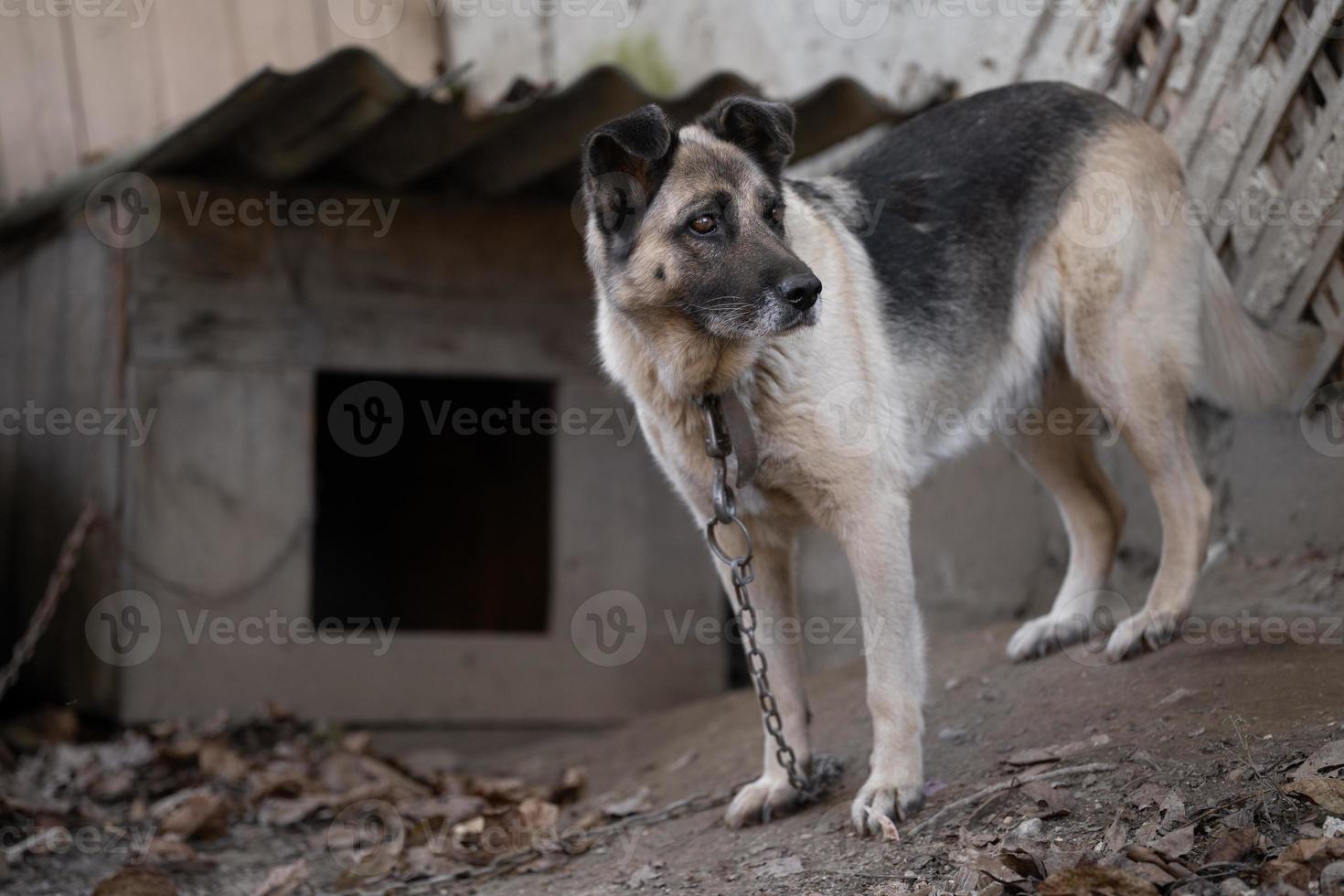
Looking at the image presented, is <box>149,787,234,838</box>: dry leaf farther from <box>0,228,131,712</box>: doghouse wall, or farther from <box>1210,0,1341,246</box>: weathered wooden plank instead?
<box>1210,0,1341,246</box>: weathered wooden plank

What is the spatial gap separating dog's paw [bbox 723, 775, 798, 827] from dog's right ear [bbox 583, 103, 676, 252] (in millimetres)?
1574

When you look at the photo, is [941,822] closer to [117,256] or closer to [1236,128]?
[1236,128]

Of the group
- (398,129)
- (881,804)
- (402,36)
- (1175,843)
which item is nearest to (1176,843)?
(1175,843)

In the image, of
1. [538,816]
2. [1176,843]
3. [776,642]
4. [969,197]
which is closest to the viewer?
[1176,843]

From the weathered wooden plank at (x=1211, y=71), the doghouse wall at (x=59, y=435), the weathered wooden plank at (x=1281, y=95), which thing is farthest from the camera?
the doghouse wall at (x=59, y=435)

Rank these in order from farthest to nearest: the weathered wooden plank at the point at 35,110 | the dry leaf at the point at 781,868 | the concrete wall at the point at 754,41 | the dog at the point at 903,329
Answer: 1. the weathered wooden plank at the point at 35,110
2. the concrete wall at the point at 754,41
3. the dog at the point at 903,329
4. the dry leaf at the point at 781,868

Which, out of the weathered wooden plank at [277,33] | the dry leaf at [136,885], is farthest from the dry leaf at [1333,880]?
the weathered wooden plank at [277,33]

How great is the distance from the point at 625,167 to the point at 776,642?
1419 mm

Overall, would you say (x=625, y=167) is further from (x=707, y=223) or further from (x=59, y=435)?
(x=59, y=435)

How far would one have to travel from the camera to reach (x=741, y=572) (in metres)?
3.58

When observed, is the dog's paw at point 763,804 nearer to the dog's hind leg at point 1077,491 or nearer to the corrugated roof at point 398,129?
the dog's hind leg at point 1077,491

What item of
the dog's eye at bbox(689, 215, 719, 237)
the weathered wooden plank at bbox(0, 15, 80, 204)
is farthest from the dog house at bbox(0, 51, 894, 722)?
the dog's eye at bbox(689, 215, 719, 237)

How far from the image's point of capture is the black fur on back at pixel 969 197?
4.02 meters

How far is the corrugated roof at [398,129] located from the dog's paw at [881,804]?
284cm
